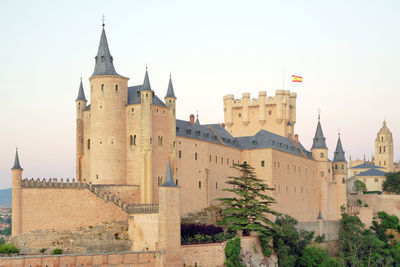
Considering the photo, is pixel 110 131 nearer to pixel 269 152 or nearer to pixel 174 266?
pixel 174 266

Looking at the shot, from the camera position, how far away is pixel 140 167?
60062mm

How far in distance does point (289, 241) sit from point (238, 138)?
59.3ft

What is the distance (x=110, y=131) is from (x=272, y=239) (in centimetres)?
1967

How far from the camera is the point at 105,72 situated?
6075 centimetres

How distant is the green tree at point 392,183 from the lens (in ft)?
370

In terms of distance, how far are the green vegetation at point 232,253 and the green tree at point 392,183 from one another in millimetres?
63036

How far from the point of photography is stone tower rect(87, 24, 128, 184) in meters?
60.2

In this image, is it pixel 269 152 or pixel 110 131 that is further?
pixel 269 152

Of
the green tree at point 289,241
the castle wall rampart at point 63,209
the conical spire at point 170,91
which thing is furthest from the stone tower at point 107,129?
the green tree at point 289,241

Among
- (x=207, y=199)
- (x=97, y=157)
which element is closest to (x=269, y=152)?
(x=207, y=199)

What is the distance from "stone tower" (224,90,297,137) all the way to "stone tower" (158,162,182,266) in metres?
42.9

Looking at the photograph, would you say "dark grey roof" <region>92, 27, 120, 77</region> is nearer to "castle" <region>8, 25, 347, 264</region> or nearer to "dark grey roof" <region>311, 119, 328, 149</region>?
"castle" <region>8, 25, 347, 264</region>

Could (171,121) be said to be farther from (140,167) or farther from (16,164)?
(16,164)

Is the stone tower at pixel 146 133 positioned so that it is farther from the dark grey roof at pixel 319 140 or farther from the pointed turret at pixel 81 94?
the dark grey roof at pixel 319 140
